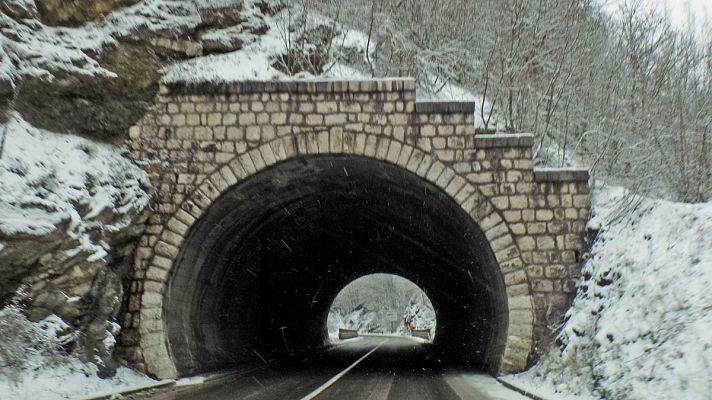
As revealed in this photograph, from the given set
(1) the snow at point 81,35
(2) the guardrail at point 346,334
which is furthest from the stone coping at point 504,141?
(2) the guardrail at point 346,334

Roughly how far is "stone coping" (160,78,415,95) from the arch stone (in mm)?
19

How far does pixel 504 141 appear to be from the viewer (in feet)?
33.7

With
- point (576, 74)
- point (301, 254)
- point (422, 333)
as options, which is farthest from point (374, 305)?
point (576, 74)

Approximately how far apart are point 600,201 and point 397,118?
3872 millimetres

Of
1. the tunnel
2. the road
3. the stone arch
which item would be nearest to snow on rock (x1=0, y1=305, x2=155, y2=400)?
the road

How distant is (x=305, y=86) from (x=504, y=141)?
12.3 feet

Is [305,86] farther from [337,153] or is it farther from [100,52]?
[100,52]

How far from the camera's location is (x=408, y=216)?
43.9 ft

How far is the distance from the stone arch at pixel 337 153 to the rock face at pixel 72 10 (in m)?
3.89

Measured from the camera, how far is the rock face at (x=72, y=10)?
10.5 metres

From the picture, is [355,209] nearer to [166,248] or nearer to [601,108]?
[166,248]

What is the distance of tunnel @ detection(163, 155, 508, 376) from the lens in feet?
34.5

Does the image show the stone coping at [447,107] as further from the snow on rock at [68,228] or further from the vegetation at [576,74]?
the snow on rock at [68,228]

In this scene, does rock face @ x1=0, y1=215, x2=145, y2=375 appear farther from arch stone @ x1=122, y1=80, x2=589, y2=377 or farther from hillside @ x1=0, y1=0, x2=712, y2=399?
arch stone @ x1=122, y1=80, x2=589, y2=377
